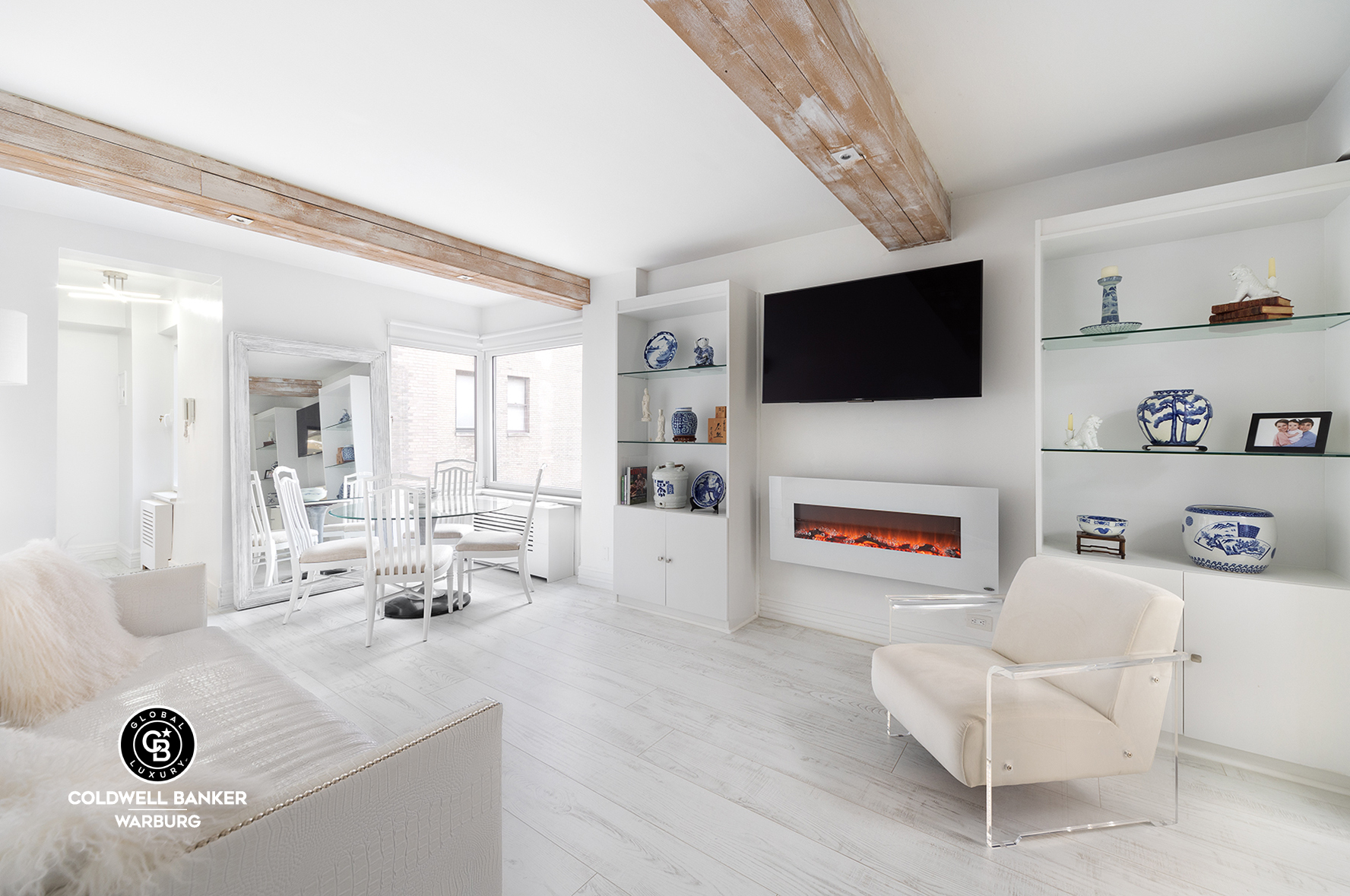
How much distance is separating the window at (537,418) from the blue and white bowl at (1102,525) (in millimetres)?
3665

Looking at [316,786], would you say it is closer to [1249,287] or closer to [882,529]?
[882,529]

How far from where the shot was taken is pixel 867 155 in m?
2.03

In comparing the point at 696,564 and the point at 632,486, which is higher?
the point at 632,486

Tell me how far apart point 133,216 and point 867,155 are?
13.4ft

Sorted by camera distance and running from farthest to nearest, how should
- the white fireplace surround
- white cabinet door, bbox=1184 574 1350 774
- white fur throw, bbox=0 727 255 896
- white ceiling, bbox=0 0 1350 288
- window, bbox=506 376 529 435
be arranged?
window, bbox=506 376 529 435 < the white fireplace surround < white cabinet door, bbox=1184 574 1350 774 < white ceiling, bbox=0 0 1350 288 < white fur throw, bbox=0 727 255 896

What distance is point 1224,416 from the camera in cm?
238

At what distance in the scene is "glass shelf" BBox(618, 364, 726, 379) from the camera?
372 centimetres

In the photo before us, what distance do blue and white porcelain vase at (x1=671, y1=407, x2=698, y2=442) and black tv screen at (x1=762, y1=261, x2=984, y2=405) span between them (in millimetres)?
578

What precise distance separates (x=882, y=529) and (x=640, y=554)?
64.8 inches

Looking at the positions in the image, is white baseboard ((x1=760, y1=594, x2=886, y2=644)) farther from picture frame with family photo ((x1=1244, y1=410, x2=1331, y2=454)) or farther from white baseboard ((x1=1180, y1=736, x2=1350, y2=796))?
picture frame with family photo ((x1=1244, y1=410, x2=1331, y2=454))

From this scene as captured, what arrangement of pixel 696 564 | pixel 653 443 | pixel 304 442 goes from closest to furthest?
pixel 696 564
pixel 653 443
pixel 304 442

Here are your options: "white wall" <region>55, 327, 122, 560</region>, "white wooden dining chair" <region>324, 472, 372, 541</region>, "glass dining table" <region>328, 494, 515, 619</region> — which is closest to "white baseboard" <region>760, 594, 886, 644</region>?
"glass dining table" <region>328, 494, 515, 619</region>

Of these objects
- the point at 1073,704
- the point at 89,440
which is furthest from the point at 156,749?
the point at 89,440

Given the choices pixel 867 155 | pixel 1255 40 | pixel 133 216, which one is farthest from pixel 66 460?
pixel 1255 40
